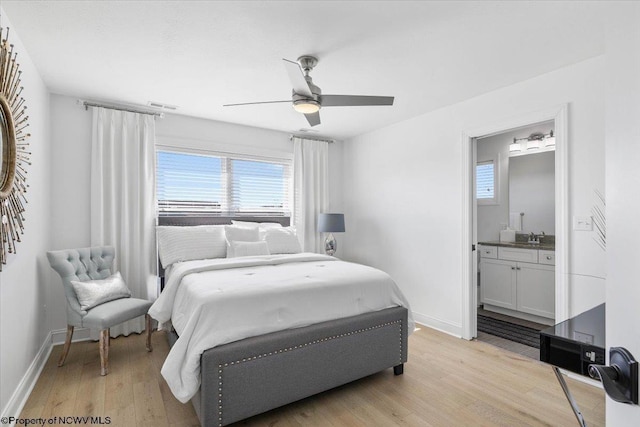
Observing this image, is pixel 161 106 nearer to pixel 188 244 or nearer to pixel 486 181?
pixel 188 244

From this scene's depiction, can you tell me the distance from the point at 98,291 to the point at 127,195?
1.14m

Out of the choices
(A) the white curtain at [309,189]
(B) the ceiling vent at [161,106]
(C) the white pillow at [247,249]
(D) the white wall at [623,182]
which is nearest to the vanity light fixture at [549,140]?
Answer: (A) the white curtain at [309,189]

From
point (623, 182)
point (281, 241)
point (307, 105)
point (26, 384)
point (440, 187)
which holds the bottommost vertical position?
point (26, 384)

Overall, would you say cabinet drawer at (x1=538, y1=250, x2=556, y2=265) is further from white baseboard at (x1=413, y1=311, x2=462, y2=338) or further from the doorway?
white baseboard at (x1=413, y1=311, x2=462, y2=338)

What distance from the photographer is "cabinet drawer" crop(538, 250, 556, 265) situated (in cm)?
368

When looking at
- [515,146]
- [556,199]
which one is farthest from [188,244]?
[515,146]

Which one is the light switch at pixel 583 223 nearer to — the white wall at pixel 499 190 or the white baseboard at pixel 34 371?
the white wall at pixel 499 190

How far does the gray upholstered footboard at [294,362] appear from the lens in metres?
1.85

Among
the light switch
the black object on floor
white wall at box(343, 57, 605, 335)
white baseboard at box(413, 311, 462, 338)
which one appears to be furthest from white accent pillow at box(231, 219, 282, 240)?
the light switch

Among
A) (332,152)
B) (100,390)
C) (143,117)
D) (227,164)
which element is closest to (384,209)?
(332,152)

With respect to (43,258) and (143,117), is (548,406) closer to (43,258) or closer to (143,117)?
(43,258)

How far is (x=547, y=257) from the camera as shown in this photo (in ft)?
12.2

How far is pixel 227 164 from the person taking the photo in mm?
4328

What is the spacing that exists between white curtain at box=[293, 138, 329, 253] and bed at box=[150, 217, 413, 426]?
1.94 m
